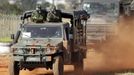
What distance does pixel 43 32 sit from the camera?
14.2 meters

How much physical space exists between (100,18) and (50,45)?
12269 mm

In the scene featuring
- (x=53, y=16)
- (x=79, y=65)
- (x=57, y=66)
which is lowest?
(x=79, y=65)

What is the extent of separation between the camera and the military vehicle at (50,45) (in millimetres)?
13047

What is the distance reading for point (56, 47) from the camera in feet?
42.8

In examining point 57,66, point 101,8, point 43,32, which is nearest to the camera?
point 57,66

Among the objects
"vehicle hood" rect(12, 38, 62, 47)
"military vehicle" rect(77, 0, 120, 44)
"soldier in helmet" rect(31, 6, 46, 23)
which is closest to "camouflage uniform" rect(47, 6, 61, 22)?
Result: "soldier in helmet" rect(31, 6, 46, 23)

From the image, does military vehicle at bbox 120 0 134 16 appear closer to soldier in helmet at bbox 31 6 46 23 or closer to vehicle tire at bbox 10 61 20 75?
soldier in helmet at bbox 31 6 46 23

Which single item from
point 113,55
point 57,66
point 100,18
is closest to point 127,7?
point 100,18

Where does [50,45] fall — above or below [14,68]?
above

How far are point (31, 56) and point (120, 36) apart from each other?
45.6 feet

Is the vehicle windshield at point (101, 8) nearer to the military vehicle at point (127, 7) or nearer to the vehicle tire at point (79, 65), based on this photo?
the military vehicle at point (127, 7)

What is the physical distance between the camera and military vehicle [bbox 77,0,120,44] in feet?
81.8

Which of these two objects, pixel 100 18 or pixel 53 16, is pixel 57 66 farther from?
pixel 100 18

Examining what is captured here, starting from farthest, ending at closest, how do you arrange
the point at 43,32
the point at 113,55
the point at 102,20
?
the point at 102,20 → the point at 113,55 → the point at 43,32
